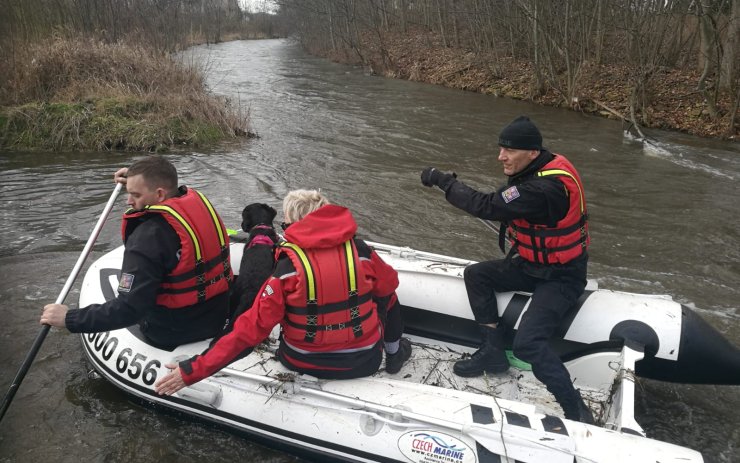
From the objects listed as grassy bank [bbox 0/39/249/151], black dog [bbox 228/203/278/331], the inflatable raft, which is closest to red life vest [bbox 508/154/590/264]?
the inflatable raft

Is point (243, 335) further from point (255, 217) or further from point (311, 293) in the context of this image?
point (255, 217)

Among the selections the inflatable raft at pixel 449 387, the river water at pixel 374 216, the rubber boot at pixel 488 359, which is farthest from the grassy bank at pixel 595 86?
the rubber boot at pixel 488 359

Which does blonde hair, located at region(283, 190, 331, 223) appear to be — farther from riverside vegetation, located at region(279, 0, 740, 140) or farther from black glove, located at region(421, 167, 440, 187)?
riverside vegetation, located at region(279, 0, 740, 140)

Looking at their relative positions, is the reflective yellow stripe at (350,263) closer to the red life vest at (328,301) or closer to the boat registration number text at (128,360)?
the red life vest at (328,301)

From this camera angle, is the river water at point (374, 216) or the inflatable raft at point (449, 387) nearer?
the inflatable raft at point (449, 387)

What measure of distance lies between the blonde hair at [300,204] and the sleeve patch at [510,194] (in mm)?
1035

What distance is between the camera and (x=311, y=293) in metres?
2.57

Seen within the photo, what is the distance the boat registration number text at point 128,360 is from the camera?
329cm

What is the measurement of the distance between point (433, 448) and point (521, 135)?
1.69m

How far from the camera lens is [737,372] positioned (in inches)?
124

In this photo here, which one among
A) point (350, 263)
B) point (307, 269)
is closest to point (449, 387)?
point (350, 263)

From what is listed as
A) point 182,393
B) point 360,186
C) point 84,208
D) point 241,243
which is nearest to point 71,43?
point 84,208

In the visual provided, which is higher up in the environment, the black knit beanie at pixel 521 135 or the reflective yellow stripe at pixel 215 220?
the black knit beanie at pixel 521 135

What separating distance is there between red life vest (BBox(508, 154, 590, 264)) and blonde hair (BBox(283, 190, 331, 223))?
4.02 ft
